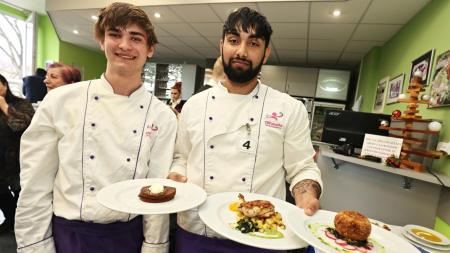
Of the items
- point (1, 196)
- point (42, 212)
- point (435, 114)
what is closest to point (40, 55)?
point (1, 196)

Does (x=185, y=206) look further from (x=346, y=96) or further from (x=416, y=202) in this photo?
(x=346, y=96)

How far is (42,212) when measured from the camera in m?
1.02

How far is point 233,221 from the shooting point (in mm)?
870

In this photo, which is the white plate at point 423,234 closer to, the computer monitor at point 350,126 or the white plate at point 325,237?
the white plate at point 325,237

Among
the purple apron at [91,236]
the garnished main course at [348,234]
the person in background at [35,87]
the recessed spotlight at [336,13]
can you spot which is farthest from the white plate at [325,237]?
the person in background at [35,87]

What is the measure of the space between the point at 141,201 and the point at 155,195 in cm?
5

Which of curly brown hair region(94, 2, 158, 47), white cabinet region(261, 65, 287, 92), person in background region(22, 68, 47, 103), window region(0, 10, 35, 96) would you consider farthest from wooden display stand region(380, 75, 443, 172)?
window region(0, 10, 35, 96)

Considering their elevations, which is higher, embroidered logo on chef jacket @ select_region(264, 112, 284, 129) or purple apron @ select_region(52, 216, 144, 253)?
embroidered logo on chef jacket @ select_region(264, 112, 284, 129)

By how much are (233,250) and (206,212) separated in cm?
27

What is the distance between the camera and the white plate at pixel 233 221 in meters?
0.72

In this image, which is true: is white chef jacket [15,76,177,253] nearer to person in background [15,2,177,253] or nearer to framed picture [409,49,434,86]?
person in background [15,2,177,253]

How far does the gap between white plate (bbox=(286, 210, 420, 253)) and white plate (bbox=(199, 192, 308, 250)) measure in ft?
0.13

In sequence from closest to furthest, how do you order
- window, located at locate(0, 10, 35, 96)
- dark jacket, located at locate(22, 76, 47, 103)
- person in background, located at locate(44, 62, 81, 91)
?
person in background, located at locate(44, 62, 81, 91), dark jacket, located at locate(22, 76, 47, 103), window, located at locate(0, 10, 35, 96)

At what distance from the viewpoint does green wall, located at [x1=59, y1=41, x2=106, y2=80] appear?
666 centimetres
